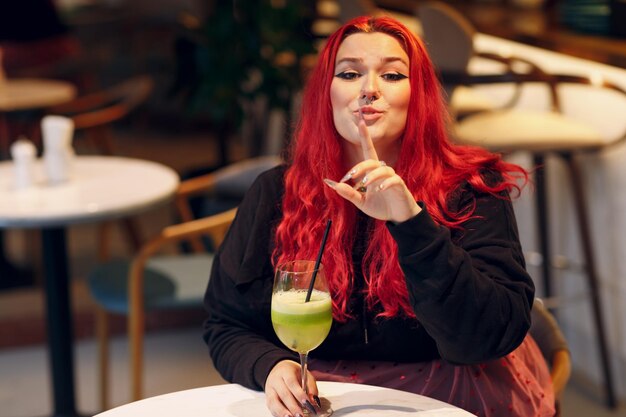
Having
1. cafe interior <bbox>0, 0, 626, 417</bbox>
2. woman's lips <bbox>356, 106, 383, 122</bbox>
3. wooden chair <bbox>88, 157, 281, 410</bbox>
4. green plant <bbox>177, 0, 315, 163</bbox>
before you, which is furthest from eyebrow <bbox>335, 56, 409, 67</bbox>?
green plant <bbox>177, 0, 315, 163</bbox>

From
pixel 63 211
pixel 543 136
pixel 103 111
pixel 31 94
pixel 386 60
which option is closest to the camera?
pixel 386 60

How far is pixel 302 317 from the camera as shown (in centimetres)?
169

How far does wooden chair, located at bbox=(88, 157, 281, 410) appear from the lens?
3.26m

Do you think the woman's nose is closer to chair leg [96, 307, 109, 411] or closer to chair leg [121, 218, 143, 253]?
chair leg [96, 307, 109, 411]

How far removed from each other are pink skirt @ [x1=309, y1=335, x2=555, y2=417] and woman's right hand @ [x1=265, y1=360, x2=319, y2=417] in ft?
0.56

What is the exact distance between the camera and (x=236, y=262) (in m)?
2.02

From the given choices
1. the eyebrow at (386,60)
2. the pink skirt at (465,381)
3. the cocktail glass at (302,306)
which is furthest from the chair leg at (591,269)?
the cocktail glass at (302,306)

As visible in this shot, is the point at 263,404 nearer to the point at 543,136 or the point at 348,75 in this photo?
the point at 348,75

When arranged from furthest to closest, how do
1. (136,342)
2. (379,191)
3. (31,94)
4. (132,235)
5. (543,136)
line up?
(31,94), (132,235), (543,136), (136,342), (379,191)

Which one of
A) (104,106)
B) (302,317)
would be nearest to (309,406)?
(302,317)

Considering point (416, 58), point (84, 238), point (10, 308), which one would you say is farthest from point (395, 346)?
point (84, 238)

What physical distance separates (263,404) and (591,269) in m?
2.17

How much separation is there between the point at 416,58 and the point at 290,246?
1.36 feet

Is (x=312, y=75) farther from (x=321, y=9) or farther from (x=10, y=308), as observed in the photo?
(x=321, y=9)
